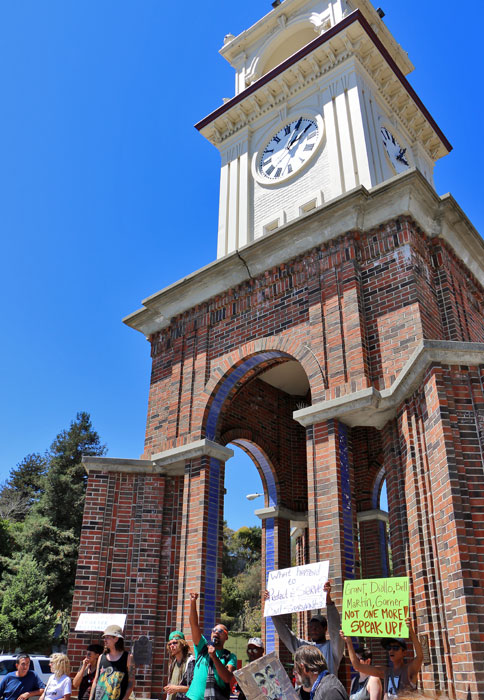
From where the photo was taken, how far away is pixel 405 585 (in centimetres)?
554

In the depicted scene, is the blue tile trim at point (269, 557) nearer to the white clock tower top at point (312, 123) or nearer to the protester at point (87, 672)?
the protester at point (87, 672)

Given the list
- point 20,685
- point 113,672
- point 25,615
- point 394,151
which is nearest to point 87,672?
point 20,685

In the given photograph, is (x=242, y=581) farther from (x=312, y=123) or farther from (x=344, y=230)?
(x=344, y=230)

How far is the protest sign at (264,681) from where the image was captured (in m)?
4.70

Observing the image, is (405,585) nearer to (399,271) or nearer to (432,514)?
(432,514)

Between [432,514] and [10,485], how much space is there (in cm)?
4187

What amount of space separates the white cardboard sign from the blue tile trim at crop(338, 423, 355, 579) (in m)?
3.67

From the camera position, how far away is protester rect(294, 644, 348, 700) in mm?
3971

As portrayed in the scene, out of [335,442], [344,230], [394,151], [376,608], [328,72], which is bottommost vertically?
[376,608]

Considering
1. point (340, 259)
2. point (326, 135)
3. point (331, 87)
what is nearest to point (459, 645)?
point (340, 259)

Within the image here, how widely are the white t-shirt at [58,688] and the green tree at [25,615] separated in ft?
74.8

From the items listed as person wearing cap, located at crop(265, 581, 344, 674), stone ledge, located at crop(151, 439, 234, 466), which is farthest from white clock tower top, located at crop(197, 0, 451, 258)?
person wearing cap, located at crop(265, 581, 344, 674)

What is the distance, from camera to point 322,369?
365 inches

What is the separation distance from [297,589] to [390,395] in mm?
2939
